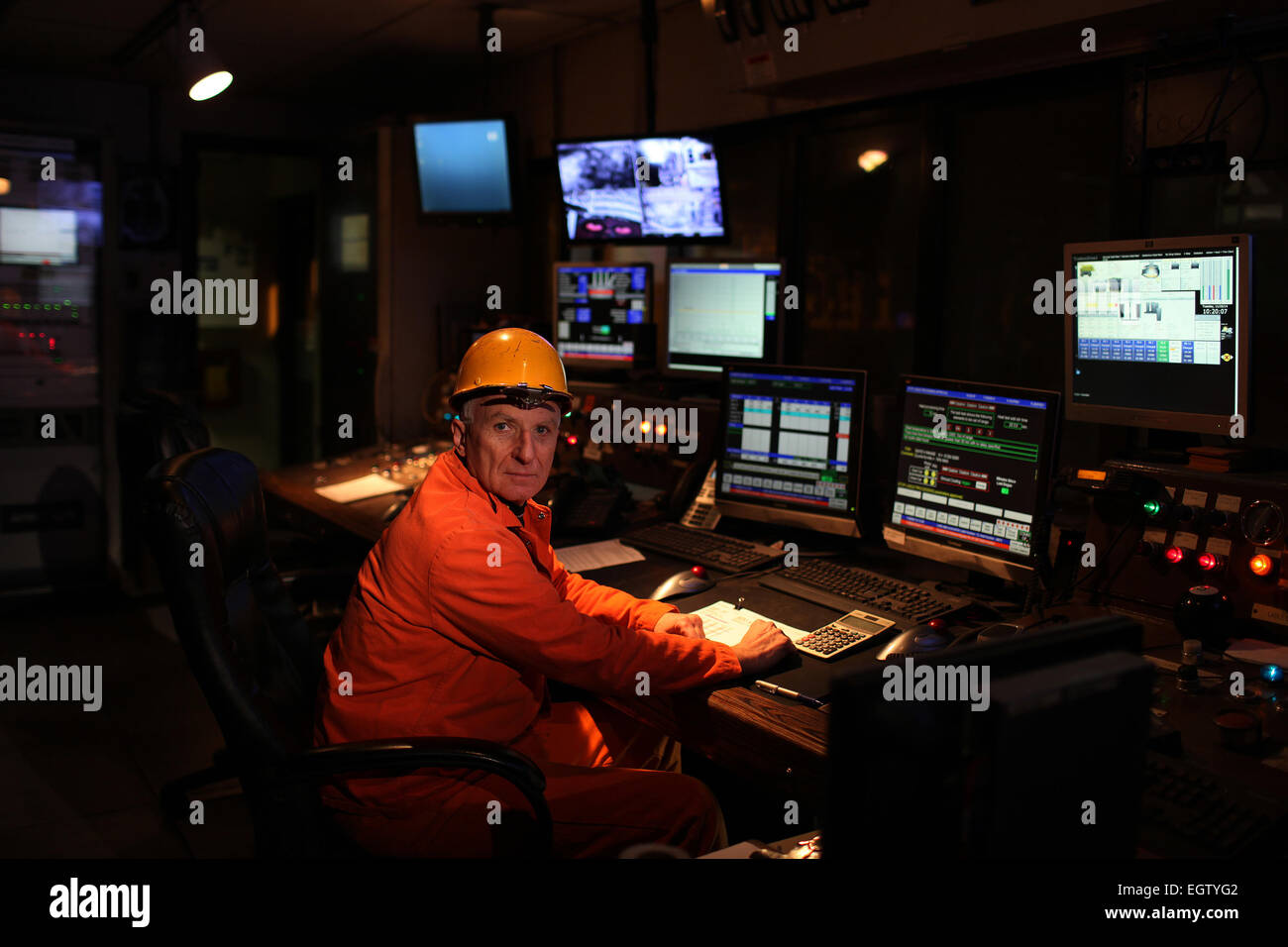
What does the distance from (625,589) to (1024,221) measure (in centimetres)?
206

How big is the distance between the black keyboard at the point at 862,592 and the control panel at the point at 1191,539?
356 mm

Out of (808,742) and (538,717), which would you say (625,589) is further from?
(808,742)

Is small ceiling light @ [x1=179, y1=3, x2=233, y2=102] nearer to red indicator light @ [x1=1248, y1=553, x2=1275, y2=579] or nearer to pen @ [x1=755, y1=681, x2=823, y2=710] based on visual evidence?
pen @ [x1=755, y1=681, x2=823, y2=710]

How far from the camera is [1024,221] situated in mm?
3516

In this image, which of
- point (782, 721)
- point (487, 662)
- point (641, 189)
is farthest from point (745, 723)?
point (641, 189)

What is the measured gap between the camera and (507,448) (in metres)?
1.97

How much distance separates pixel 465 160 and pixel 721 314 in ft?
6.31

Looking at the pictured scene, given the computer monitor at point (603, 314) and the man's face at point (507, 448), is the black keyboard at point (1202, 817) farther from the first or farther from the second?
the computer monitor at point (603, 314)

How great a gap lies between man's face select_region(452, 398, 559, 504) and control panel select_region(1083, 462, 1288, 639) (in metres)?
1.21

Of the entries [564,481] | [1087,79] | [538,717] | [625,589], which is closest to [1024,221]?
[1087,79]

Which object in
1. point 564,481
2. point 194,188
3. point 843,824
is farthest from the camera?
point 194,188

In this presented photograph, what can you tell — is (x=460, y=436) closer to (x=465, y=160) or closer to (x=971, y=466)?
(x=971, y=466)

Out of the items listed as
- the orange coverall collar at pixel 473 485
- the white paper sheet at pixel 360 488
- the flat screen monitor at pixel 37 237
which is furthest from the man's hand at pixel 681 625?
the flat screen monitor at pixel 37 237

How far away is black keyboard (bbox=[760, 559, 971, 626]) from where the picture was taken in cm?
216
